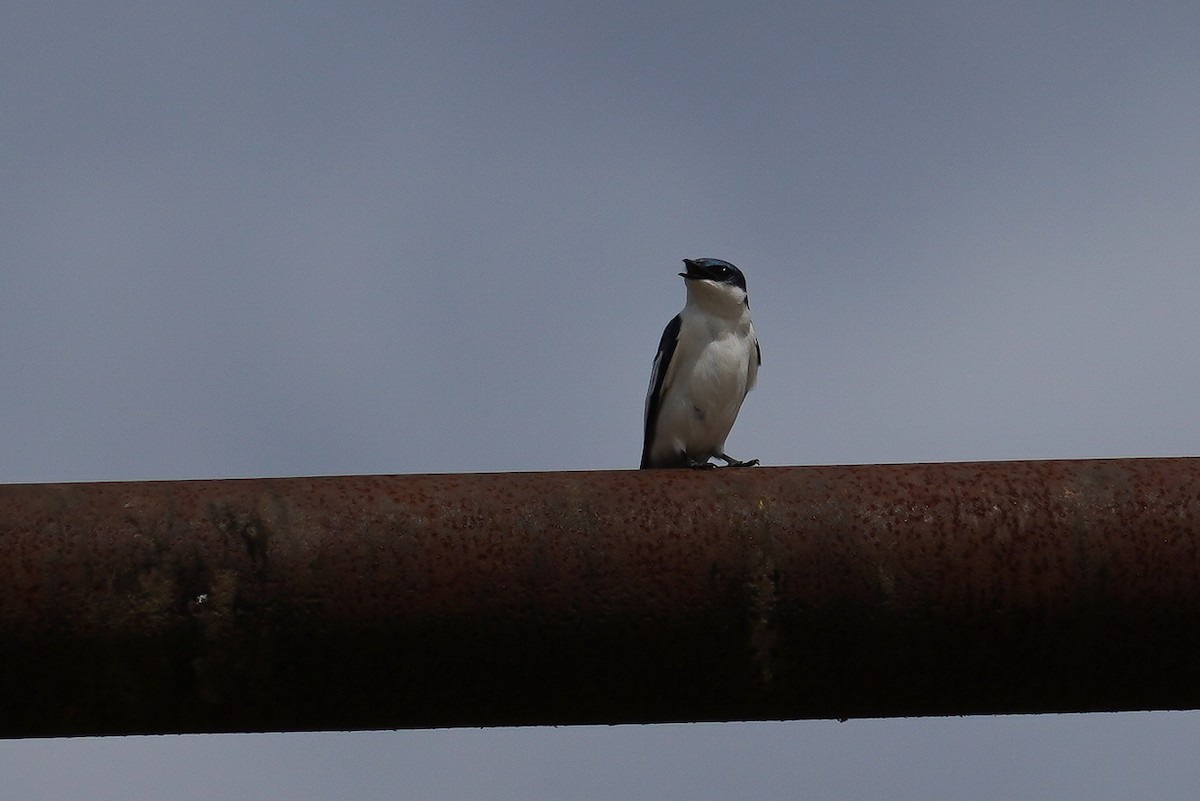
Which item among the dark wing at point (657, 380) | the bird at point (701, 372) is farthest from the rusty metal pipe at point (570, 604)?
the dark wing at point (657, 380)

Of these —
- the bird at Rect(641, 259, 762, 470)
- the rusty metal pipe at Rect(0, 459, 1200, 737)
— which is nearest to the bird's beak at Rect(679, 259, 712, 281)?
the bird at Rect(641, 259, 762, 470)

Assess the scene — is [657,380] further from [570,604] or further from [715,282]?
[570,604]

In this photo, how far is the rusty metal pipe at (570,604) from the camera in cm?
206

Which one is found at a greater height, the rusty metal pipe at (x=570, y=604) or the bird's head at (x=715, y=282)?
the bird's head at (x=715, y=282)

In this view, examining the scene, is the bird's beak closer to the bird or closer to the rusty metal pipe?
the bird

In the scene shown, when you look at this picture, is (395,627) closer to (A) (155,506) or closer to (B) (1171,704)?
(A) (155,506)

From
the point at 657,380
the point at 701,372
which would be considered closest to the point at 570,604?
the point at 701,372

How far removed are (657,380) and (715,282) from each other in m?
0.58

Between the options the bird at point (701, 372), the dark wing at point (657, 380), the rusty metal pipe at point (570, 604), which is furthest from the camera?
the dark wing at point (657, 380)

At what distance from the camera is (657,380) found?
7.10m

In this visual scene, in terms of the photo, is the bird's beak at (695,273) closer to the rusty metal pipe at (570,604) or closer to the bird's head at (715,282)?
the bird's head at (715,282)

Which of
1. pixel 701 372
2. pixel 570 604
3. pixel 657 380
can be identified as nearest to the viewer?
pixel 570 604

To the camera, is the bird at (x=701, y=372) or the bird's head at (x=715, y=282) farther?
the bird's head at (x=715, y=282)

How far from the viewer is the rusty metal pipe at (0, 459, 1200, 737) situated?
206 centimetres
